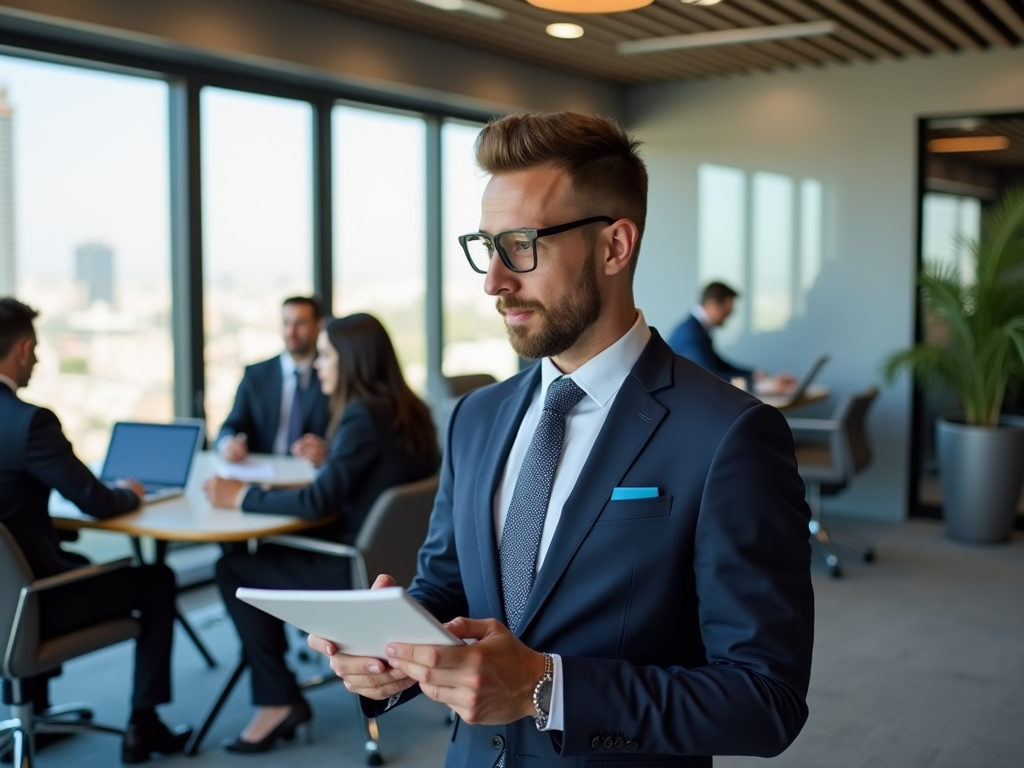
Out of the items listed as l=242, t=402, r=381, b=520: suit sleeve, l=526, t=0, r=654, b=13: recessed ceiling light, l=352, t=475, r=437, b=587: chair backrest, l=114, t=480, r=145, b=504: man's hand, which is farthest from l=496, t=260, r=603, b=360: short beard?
l=526, t=0, r=654, b=13: recessed ceiling light

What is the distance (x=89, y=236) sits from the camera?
531 cm

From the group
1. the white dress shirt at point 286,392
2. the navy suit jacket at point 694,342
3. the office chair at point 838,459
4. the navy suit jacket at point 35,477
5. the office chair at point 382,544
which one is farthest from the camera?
the navy suit jacket at point 694,342

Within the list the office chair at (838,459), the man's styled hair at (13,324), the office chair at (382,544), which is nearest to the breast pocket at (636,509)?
the office chair at (382,544)

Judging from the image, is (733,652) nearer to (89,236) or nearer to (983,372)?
(89,236)

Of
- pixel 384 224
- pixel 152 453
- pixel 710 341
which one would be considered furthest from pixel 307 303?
pixel 710 341

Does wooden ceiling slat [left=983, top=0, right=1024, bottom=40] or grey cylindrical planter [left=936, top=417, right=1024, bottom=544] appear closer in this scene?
wooden ceiling slat [left=983, top=0, right=1024, bottom=40]

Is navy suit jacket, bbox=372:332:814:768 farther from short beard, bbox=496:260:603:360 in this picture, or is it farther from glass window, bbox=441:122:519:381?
glass window, bbox=441:122:519:381

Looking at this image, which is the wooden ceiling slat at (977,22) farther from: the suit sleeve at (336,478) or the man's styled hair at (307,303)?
the suit sleeve at (336,478)

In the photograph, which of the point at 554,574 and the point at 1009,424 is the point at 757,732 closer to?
the point at 554,574

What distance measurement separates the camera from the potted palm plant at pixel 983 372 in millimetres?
6543

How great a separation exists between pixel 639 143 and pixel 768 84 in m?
6.75

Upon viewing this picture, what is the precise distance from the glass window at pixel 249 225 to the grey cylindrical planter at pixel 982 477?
4267 millimetres

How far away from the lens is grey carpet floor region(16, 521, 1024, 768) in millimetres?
3646

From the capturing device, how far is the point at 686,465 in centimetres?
140
